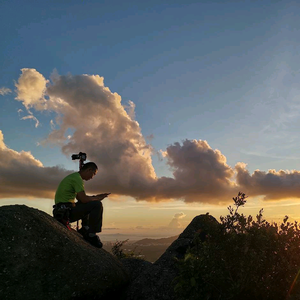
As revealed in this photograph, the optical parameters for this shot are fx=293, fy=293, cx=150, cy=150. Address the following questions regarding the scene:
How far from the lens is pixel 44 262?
8250 mm

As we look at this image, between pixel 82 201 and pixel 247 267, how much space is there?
5987 millimetres

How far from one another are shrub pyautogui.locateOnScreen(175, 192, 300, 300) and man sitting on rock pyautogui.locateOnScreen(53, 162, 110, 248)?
4.42 m

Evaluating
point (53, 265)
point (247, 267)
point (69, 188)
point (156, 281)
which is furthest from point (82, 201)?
point (247, 267)

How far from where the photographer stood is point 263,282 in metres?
6.63

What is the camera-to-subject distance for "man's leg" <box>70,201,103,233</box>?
408 inches

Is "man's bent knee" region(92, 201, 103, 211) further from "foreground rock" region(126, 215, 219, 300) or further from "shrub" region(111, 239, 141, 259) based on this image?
"shrub" region(111, 239, 141, 259)

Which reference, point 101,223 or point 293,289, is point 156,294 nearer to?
point 101,223

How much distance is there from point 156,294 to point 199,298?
416 cm

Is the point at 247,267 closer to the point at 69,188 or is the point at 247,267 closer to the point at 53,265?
the point at 53,265

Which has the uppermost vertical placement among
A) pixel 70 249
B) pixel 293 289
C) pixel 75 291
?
pixel 70 249

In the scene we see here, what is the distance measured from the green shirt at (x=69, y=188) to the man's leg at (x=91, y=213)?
47 cm

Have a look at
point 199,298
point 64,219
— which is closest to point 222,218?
point 199,298

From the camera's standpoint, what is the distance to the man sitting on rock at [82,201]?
10.3 meters

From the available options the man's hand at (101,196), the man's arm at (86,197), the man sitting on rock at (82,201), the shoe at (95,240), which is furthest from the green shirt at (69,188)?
the shoe at (95,240)
